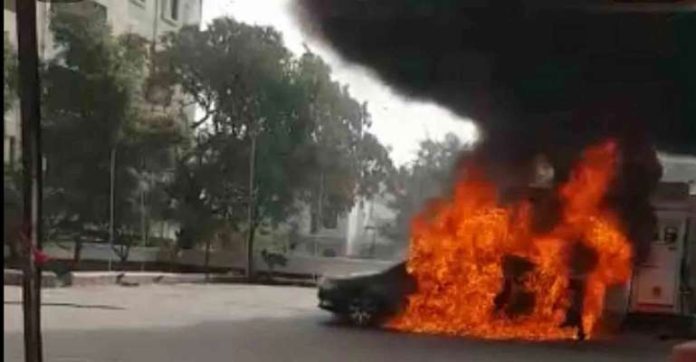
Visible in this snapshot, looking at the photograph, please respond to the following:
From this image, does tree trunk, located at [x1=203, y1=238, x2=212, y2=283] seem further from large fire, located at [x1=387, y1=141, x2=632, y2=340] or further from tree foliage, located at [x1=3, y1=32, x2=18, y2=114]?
tree foliage, located at [x1=3, y1=32, x2=18, y2=114]

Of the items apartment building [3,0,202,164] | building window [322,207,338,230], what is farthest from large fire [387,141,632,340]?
apartment building [3,0,202,164]

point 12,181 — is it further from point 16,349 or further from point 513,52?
point 513,52

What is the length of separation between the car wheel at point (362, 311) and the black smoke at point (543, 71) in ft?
2.83

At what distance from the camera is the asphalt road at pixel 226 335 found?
16.4ft

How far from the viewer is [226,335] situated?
5156 millimetres

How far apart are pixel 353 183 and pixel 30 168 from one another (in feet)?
5.00

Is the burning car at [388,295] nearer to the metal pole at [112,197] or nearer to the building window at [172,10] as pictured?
the metal pole at [112,197]

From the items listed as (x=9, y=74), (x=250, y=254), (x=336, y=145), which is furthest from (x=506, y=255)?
(x=9, y=74)

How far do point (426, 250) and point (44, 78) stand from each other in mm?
2034

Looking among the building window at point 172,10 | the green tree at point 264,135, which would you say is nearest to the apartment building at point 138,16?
the building window at point 172,10

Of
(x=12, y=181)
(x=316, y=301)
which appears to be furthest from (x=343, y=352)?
(x=12, y=181)

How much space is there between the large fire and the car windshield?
11mm

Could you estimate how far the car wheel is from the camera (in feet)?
16.5

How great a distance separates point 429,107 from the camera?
197 inches
